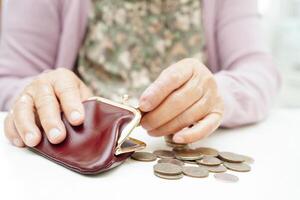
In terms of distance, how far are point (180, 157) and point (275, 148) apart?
17 cm

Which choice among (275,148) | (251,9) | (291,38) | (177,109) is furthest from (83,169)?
(291,38)

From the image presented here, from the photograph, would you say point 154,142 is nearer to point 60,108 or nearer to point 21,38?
point 60,108

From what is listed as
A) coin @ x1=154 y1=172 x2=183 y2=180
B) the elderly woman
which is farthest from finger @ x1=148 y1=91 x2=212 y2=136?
the elderly woman

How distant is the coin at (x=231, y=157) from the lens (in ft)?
1.84

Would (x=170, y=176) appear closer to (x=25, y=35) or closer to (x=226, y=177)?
(x=226, y=177)

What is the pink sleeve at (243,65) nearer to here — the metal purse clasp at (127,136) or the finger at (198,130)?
the finger at (198,130)

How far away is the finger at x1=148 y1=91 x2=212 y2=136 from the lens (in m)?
0.60

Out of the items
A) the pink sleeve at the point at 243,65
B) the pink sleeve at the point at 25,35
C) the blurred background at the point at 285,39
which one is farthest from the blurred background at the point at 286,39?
the pink sleeve at the point at 25,35

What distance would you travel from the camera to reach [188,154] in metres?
0.58

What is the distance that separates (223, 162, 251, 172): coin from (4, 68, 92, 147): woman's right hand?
0.67ft

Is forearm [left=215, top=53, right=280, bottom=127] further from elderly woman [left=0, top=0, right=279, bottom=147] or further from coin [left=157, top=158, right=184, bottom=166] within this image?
coin [left=157, top=158, right=184, bottom=166]

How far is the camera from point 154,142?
2.11 ft

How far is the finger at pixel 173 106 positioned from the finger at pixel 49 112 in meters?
0.12

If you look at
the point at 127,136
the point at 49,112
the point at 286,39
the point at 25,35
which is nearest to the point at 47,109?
the point at 49,112
